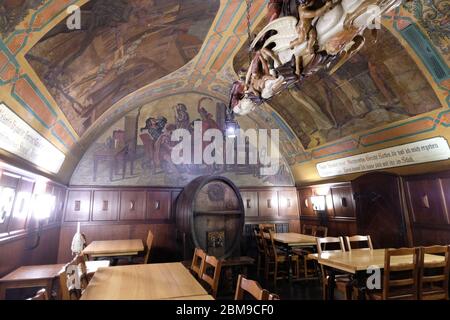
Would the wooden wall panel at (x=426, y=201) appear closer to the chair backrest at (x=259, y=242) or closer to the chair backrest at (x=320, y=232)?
the chair backrest at (x=320, y=232)

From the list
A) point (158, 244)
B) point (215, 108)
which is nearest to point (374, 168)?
point (215, 108)

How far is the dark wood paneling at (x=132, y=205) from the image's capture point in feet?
21.4

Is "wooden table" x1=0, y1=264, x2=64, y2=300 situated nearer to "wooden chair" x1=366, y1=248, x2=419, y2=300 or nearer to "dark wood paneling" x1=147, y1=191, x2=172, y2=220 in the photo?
"dark wood paneling" x1=147, y1=191, x2=172, y2=220

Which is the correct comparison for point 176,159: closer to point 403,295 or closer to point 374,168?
point 374,168

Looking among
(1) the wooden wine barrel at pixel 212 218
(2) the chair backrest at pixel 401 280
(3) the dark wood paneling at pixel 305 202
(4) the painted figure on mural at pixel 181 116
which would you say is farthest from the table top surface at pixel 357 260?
(4) the painted figure on mural at pixel 181 116

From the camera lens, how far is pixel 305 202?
7.81m

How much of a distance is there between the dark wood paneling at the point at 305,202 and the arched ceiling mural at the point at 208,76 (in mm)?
1510

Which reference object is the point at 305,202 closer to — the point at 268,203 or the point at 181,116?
the point at 268,203

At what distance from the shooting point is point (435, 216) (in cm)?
450

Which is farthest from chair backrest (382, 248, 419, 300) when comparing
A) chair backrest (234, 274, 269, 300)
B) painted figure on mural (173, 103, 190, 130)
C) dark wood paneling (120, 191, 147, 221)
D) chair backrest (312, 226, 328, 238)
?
painted figure on mural (173, 103, 190, 130)

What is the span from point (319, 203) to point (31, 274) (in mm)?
6824

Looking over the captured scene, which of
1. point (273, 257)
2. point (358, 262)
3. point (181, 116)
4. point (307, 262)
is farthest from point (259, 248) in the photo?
point (181, 116)

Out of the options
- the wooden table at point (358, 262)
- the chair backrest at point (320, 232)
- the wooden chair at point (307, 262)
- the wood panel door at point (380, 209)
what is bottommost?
the wooden chair at point (307, 262)
